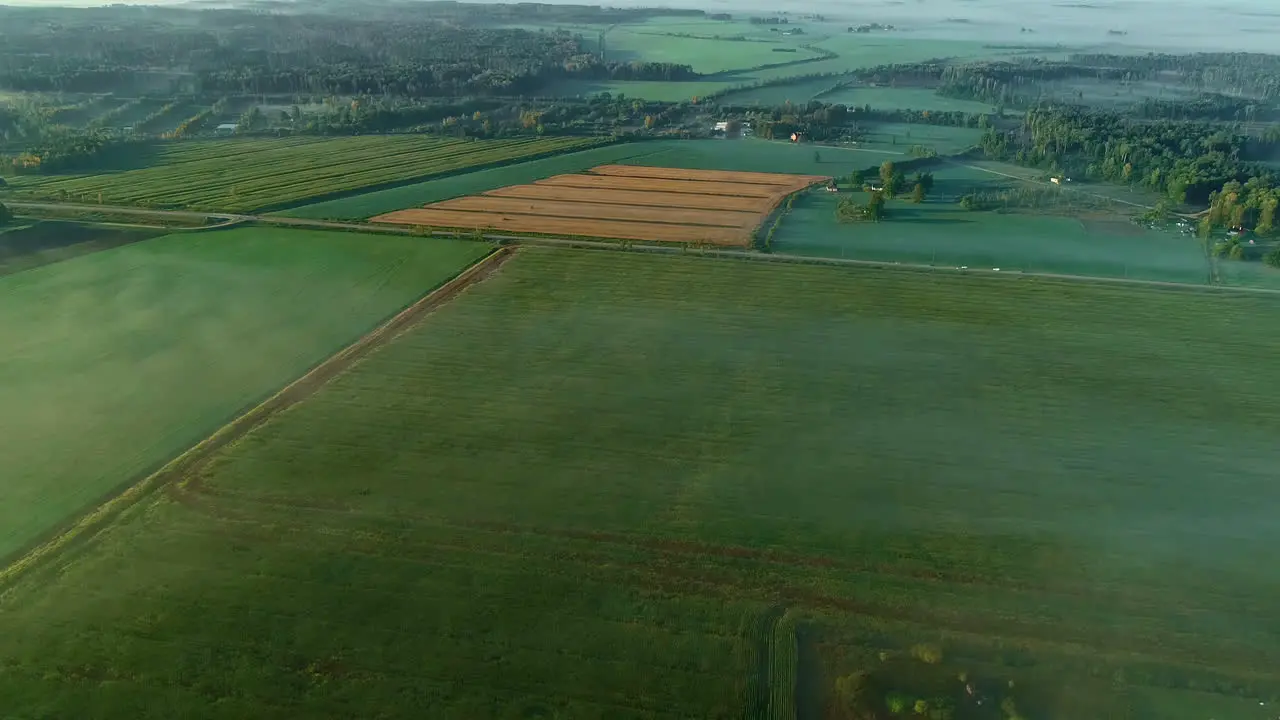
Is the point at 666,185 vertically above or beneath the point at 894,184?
beneath

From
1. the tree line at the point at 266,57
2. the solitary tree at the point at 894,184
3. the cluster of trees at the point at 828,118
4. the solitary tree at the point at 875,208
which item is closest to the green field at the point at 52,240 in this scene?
the solitary tree at the point at 875,208

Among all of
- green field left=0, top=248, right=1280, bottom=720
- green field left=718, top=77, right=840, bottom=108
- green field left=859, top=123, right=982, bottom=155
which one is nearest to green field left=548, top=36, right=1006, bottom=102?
green field left=718, top=77, right=840, bottom=108

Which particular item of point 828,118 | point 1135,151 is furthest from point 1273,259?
point 828,118

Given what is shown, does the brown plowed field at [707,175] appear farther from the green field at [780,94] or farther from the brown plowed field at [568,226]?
the green field at [780,94]

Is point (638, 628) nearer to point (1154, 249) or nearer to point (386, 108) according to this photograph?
point (1154, 249)

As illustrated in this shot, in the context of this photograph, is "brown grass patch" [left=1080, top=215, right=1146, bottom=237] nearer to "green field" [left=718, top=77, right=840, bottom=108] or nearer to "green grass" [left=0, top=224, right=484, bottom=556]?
"green grass" [left=0, top=224, right=484, bottom=556]

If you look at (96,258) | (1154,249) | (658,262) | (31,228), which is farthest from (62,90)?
(1154,249)

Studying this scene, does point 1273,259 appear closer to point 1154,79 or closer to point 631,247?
point 631,247
